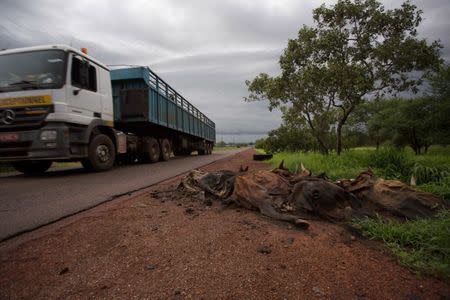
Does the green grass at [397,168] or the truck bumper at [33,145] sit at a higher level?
the truck bumper at [33,145]

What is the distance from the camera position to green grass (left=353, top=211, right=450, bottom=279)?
192 cm

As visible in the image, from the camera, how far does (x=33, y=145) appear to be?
6.03 metres

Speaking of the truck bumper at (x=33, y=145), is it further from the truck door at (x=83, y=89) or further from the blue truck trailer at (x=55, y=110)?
the truck door at (x=83, y=89)

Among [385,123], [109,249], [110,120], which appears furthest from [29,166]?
[385,123]

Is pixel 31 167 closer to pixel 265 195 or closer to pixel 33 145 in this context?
pixel 33 145

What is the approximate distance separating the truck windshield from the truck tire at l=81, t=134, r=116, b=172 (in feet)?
5.80

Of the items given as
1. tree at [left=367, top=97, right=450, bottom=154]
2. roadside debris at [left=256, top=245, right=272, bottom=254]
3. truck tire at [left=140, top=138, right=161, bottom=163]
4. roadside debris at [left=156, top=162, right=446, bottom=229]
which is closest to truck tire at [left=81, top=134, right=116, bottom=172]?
truck tire at [left=140, top=138, right=161, bottom=163]

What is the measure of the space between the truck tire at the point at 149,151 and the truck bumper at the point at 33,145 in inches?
187

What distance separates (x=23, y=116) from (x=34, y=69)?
3.59 ft

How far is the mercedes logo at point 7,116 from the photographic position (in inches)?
236

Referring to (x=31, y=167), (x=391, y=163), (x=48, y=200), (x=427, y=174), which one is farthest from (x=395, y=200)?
(x=31, y=167)

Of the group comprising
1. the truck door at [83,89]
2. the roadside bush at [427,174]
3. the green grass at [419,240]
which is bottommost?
the green grass at [419,240]

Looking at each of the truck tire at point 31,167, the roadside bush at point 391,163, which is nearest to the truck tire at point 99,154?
the truck tire at point 31,167

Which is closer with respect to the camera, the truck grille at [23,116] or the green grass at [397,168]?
the green grass at [397,168]
